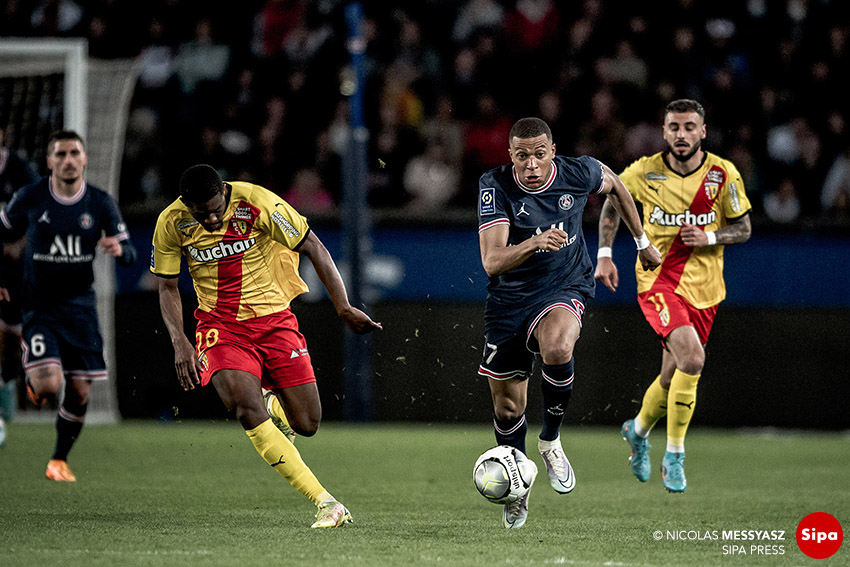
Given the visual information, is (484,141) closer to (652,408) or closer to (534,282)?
(652,408)

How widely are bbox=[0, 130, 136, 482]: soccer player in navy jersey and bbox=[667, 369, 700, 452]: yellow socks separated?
392cm

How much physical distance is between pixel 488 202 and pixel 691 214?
6.97ft

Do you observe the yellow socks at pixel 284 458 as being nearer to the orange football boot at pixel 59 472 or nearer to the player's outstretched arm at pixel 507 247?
the player's outstretched arm at pixel 507 247

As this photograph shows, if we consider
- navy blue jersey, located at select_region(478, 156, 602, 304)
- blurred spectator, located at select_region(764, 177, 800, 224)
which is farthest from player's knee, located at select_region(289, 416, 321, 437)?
blurred spectator, located at select_region(764, 177, 800, 224)

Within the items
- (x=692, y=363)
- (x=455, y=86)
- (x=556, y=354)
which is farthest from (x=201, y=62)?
(x=556, y=354)

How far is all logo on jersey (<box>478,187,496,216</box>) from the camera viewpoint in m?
7.06

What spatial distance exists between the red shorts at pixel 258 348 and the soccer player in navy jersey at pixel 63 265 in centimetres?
222

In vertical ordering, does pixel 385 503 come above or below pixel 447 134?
below

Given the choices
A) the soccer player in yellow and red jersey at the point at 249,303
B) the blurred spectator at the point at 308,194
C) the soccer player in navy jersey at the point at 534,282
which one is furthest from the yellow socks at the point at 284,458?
the blurred spectator at the point at 308,194

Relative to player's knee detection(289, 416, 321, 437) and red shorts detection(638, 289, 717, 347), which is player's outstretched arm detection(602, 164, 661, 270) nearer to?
red shorts detection(638, 289, 717, 347)

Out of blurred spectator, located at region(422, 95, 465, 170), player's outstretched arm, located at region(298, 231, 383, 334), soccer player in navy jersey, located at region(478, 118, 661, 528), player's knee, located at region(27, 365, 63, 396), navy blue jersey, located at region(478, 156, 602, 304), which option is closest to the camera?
player's outstretched arm, located at region(298, 231, 383, 334)

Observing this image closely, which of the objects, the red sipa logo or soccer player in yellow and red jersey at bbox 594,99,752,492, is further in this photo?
soccer player in yellow and red jersey at bbox 594,99,752,492

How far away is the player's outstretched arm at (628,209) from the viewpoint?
24.9 ft

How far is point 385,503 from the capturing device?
26.0 feet
